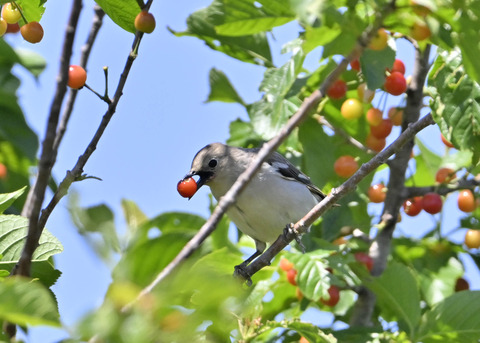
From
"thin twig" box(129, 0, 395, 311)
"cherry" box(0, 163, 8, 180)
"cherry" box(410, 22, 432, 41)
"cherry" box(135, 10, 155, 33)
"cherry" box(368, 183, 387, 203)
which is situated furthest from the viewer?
"cherry" box(368, 183, 387, 203)

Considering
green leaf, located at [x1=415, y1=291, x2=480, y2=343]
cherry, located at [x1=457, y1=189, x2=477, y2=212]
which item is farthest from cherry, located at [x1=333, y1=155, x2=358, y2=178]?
green leaf, located at [x1=415, y1=291, x2=480, y2=343]

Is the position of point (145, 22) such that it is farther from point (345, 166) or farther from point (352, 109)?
point (345, 166)

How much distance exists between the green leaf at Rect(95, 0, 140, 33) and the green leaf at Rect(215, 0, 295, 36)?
28.1 inches

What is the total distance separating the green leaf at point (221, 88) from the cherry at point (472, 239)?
260 centimetres

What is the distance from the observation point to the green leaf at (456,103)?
461 centimetres

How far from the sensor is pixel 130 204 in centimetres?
209

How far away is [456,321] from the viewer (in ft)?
16.1

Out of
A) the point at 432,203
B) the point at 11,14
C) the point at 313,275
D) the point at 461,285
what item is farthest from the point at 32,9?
the point at 461,285

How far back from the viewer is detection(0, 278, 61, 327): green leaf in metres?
1.73

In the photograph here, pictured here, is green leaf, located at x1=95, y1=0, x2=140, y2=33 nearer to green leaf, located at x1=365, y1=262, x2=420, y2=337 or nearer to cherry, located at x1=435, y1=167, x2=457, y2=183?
green leaf, located at x1=365, y1=262, x2=420, y2=337

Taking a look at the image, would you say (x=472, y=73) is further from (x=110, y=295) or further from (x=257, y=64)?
(x=257, y=64)

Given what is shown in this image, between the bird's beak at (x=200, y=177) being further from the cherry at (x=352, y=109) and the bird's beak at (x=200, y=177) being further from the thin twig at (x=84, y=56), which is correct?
the thin twig at (x=84, y=56)

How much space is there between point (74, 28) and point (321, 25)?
882mm

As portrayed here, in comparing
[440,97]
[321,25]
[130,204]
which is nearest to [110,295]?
[130,204]
